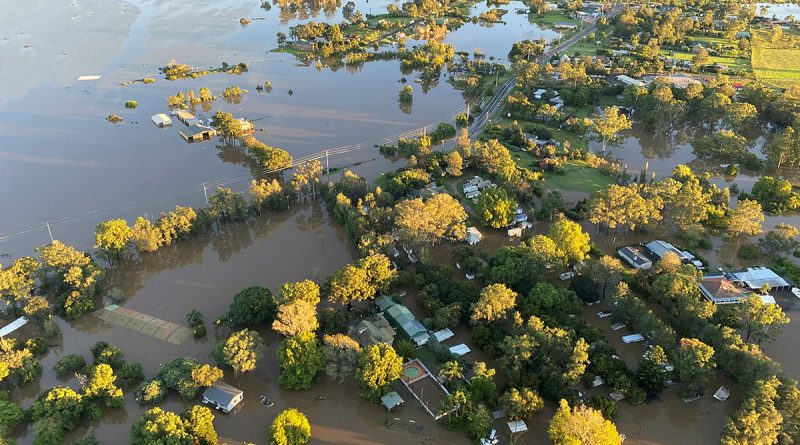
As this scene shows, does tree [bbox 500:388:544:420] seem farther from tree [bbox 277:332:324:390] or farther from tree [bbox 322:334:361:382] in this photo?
tree [bbox 277:332:324:390]

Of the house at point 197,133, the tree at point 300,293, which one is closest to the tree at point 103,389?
the tree at point 300,293

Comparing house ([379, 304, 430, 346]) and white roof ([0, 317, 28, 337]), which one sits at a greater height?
white roof ([0, 317, 28, 337])

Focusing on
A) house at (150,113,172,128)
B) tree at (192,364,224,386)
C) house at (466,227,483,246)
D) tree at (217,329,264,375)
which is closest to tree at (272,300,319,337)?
tree at (217,329,264,375)

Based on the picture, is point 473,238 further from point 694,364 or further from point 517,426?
point 694,364

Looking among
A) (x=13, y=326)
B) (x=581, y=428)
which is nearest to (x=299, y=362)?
(x=581, y=428)

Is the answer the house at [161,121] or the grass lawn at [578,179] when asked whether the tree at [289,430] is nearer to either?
the grass lawn at [578,179]
